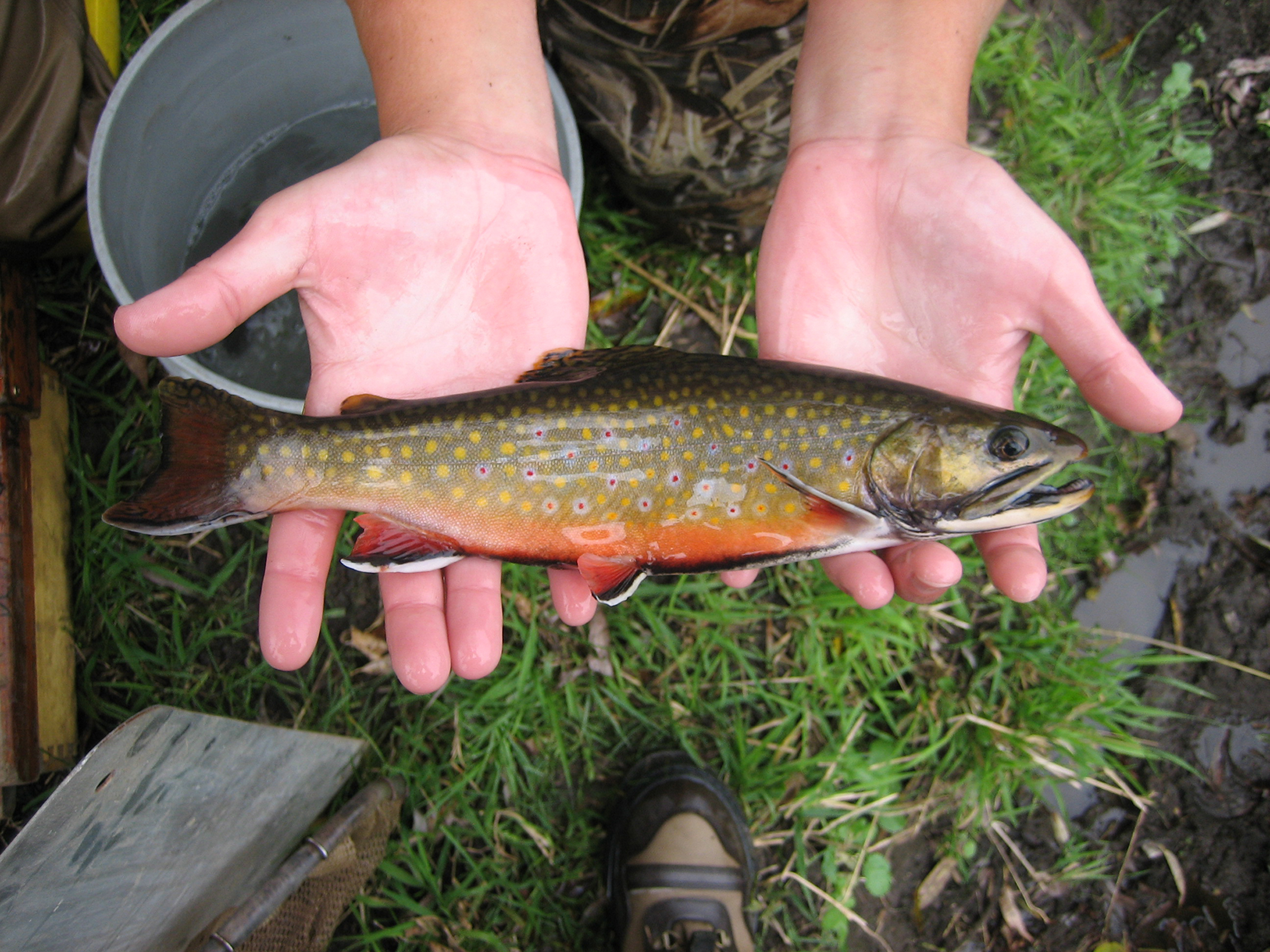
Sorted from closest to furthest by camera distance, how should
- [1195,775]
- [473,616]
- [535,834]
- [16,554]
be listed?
[473,616], [16,554], [535,834], [1195,775]

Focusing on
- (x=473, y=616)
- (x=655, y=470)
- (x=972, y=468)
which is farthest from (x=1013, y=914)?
(x=473, y=616)

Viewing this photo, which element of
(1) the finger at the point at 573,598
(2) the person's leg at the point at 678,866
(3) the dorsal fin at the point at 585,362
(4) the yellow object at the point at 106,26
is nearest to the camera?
(3) the dorsal fin at the point at 585,362

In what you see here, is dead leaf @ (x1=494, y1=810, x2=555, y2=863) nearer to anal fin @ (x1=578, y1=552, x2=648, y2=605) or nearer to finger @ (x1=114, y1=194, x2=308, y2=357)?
anal fin @ (x1=578, y1=552, x2=648, y2=605)

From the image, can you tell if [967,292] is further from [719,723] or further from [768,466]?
[719,723]

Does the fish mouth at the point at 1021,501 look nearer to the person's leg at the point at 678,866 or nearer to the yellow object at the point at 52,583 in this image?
the person's leg at the point at 678,866

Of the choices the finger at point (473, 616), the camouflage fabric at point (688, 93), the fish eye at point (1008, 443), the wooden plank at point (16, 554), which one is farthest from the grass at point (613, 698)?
the fish eye at point (1008, 443)

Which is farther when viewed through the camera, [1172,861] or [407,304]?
[1172,861]

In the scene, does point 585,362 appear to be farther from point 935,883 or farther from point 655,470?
point 935,883
